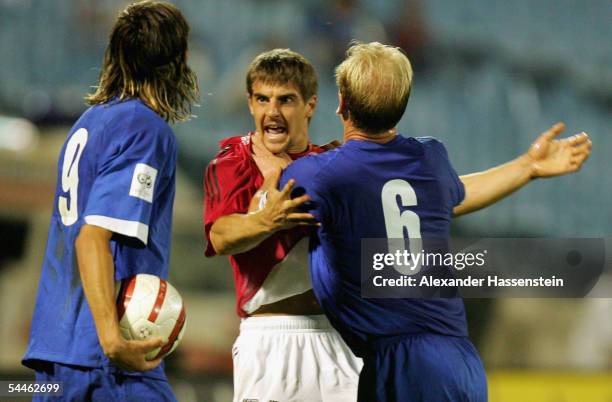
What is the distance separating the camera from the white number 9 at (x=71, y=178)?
8.98 feet

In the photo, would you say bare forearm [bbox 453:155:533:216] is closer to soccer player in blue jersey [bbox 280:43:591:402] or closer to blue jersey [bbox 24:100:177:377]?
soccer player in blue jersey [bbox 280:43:591:402]

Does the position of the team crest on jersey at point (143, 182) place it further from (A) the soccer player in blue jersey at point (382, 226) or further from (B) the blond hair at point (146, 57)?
(A) the soccer player in blue jersey at point (382, 226)

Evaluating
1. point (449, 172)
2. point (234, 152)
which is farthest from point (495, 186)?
point (234, 152)

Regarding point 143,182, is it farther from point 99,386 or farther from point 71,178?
point 99,386

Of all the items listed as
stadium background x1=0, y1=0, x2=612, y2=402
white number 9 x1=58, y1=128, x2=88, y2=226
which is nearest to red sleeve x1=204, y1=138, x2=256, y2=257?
white number 9 x1=58, y1=128, x2=88, y2=226

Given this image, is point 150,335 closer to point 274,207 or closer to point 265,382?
point 274,207

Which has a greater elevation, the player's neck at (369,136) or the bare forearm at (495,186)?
the player's neck at (369,136)

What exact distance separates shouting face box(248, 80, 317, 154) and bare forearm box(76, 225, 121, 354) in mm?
1170

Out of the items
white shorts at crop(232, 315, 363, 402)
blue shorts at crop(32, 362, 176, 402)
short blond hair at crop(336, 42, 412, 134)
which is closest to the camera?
blue shorts at crop(32, 362, 176, 402)

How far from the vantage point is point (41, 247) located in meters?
8.31

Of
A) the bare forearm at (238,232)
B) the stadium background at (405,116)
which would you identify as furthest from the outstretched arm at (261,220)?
the stadium background at (405,116)

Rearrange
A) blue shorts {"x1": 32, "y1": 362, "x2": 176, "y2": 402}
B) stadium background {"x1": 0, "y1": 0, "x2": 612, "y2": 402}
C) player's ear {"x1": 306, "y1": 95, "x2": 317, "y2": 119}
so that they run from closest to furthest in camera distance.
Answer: blue shorts {"x1": 32, "y1": 362, "x2": 176, "y2": 402}
player's ear {"x1": 306, "y1": 95, "x2": 317, "y2": 119}
stadium background {"x1": 0, "y1": 0, "x2": 612, "y2": 402}

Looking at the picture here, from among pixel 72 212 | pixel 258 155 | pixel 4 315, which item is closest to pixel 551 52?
pixel 4 315

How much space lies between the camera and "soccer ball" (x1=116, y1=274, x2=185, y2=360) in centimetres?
262
